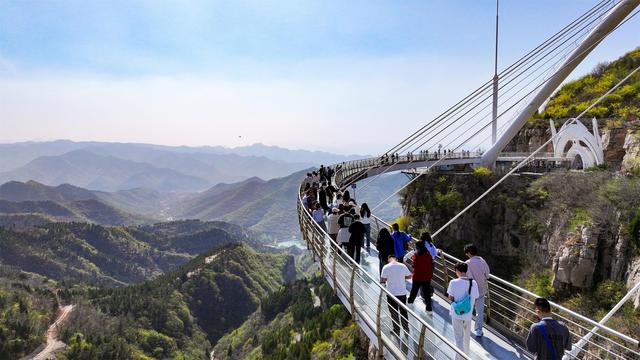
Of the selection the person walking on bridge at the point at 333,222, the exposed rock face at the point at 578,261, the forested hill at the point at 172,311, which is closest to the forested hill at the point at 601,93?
the exposed rock face at the point at 578,261

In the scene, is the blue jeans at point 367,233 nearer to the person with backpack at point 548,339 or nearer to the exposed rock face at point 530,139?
the person with backpack at point 548,339

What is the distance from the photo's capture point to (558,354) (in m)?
5.25

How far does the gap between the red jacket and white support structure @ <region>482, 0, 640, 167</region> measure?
16970 mm

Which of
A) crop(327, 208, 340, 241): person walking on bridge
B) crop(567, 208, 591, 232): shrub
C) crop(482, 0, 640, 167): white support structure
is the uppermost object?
crop(482, 0, 640, 167): white support structure

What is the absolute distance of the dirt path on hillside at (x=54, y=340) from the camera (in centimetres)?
11044

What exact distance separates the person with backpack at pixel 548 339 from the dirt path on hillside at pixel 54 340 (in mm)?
131618

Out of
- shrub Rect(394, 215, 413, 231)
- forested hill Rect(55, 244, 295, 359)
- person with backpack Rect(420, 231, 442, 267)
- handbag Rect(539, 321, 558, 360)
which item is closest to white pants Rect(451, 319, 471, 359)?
handbag Rect(539, 321, 558, 360)

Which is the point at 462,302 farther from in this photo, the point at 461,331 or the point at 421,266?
the point at 421,266

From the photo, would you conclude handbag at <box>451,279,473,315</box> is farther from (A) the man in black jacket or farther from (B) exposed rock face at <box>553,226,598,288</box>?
(B) exposed rock face at <box>553,226,598,288</box>

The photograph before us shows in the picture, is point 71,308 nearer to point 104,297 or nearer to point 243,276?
point 104,297

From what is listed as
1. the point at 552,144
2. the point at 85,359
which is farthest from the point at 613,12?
the point at 85,359

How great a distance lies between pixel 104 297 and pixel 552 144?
499 feet

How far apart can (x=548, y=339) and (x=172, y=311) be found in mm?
157457

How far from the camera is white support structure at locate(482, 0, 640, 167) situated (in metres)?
18.3
